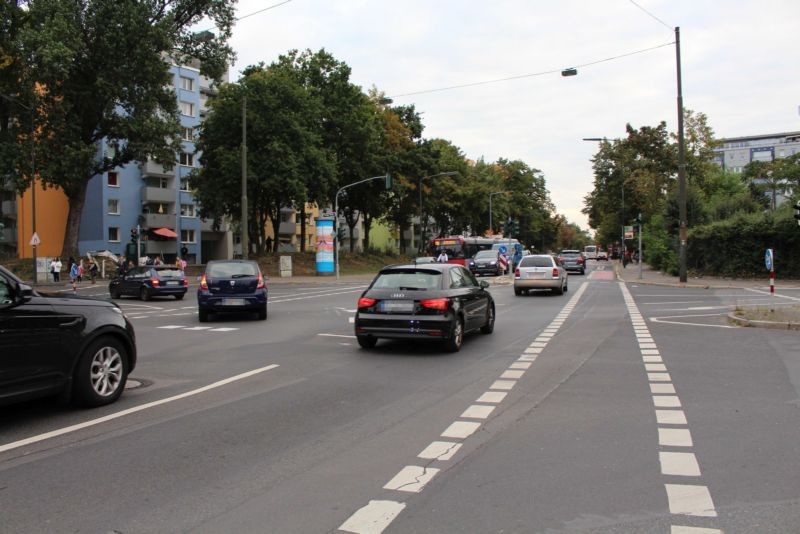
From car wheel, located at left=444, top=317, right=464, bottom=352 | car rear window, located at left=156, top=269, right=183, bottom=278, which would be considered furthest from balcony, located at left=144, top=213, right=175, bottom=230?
car wheel, located at left=444, top=317, right=464, bottom=352

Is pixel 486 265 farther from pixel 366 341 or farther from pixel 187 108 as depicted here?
pixel 187 108

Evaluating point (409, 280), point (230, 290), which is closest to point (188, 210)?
point (230, 290)

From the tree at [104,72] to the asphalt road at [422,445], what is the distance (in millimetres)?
29750

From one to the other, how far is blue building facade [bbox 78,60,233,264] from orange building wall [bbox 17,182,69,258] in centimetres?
199

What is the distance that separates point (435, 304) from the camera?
34.3 ft

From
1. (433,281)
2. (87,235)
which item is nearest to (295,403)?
(433,281)

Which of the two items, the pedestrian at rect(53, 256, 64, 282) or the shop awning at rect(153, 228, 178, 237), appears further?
the shop awning at rect(153, 228, 178, 237)

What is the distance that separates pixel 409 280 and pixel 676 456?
625 centimetres

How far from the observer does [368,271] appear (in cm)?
5631

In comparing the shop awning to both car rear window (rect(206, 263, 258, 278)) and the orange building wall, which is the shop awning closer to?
the orange building wall

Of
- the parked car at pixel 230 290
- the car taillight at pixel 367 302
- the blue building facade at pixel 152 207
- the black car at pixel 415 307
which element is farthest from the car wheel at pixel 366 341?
the blue building facade at pixel 152 207

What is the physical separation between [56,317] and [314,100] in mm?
45123

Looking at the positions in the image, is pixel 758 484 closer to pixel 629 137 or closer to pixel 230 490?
pixel 230 490

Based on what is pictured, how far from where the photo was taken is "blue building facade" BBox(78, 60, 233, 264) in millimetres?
60875
